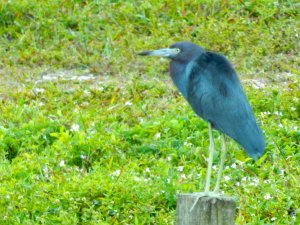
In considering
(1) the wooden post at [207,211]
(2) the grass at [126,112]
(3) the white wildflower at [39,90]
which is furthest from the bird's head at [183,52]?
(3) the white wildflower at [39,90]

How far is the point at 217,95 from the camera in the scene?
17.0 feet

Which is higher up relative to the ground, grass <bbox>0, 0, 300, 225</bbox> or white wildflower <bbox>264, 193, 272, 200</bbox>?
grass <bbox>0, 0, 300, 225</bbox>

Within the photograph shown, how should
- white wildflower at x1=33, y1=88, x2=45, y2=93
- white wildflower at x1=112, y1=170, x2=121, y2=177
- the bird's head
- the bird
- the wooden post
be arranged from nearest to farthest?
the wooden post, the bird, the bird's head, white wildflower at x1=112, y1=170, x2=121, y2=177, white wildflower at x1=33, y1=88, x2=45, y2=93

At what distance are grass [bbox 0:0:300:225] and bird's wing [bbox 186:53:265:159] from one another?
1.32 metres

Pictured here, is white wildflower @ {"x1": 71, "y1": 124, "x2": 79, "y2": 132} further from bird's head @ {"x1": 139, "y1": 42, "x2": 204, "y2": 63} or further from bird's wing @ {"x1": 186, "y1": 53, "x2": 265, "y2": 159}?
bird's wing @ {"x1": 186, "y1": 53, "x2": 265, "y2": 159}

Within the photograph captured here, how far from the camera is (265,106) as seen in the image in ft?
27.9

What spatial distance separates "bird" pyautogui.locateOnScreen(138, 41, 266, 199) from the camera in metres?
5.05

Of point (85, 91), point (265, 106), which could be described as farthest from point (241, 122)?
point (85, 91)

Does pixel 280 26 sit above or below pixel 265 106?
above

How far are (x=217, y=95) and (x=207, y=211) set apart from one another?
2.30 feet

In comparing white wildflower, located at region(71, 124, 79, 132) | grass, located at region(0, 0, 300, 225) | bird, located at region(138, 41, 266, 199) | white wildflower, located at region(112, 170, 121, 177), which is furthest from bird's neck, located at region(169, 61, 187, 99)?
white wildflower, located at region(71, 124, 79, 132)

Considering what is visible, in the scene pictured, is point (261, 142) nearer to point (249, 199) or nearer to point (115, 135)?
point (249, 199)

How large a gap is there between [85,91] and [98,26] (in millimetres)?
2151

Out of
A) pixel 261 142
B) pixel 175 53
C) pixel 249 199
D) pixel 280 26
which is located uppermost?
pixel 280 26
